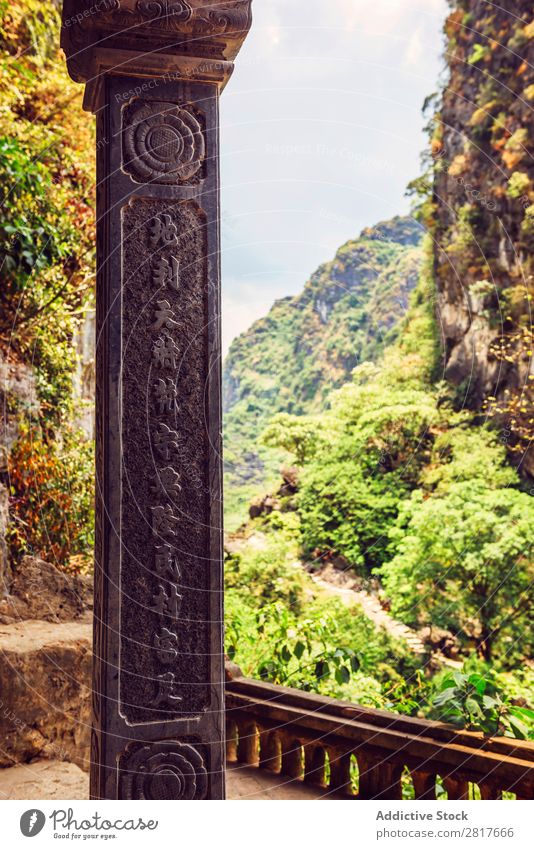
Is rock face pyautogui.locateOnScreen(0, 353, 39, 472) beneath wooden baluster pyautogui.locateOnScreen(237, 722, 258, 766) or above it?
above

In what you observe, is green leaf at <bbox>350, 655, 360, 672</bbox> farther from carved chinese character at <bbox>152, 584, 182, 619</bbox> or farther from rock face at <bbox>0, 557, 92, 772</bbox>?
carved chinese character at <bbox>152, 584, 182, 619</bbox>

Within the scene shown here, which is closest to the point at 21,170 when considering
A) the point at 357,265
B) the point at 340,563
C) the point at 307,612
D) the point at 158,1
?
the point at 158,1

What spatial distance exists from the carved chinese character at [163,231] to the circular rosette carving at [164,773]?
123 centimetres

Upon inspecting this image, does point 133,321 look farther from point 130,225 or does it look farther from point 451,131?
point 451,131

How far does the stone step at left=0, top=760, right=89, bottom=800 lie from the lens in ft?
7.43

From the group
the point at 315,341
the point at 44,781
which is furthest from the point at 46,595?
the point at 315,341

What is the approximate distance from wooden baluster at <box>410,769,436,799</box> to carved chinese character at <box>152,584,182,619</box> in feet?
2.99

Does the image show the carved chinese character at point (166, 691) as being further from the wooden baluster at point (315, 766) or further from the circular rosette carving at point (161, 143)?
the circular rosette carving at point (161, 143)

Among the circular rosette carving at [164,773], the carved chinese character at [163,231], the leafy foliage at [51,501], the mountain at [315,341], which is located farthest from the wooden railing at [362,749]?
the mountain at [315,341]

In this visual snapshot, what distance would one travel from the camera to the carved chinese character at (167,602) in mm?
1672

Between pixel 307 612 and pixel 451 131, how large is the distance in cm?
731

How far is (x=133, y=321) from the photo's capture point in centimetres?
173

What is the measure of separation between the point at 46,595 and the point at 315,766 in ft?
4.92

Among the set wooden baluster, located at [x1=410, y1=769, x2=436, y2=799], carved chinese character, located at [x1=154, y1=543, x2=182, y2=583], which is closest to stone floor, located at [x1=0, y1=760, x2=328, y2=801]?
wooden baluster, located at [x1=410, y1=769, x2=436, y2=799]
